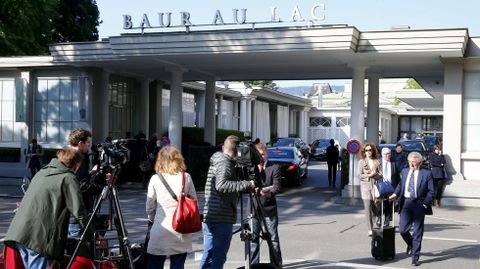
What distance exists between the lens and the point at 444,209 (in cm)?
1712

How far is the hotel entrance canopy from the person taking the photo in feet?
54.9

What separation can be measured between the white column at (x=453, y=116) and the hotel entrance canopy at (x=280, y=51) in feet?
2.05

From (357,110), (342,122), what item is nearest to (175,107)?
(357,110)

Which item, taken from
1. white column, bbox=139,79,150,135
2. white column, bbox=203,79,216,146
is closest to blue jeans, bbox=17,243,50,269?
white column, bbox=203,79,216,146

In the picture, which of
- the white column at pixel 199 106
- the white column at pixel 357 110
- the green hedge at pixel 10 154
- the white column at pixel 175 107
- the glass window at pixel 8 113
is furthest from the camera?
the white column at pixel 199 106

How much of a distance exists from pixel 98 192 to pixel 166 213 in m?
2.05

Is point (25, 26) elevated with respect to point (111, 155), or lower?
elevated

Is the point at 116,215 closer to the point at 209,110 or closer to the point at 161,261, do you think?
the point at 161,261

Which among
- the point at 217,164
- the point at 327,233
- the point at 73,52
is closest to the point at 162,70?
the point at 73,52

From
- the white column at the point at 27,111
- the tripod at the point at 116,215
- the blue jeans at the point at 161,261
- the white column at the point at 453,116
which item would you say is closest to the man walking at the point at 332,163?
→ the white column at the point at 453,116

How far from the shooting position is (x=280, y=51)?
17.3 meters

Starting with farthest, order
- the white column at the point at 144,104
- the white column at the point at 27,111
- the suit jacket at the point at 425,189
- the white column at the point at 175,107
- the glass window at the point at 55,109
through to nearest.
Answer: the white column at the point at 144,104 < the white column at the point at 27,111 < the glass window at the point at 55,109 < the white column at the point at 175,107 < the suit jacket at the point at 425,189

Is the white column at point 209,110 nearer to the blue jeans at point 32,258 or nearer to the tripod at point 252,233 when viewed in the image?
the tripod at point 252,233

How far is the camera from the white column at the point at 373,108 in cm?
2323
